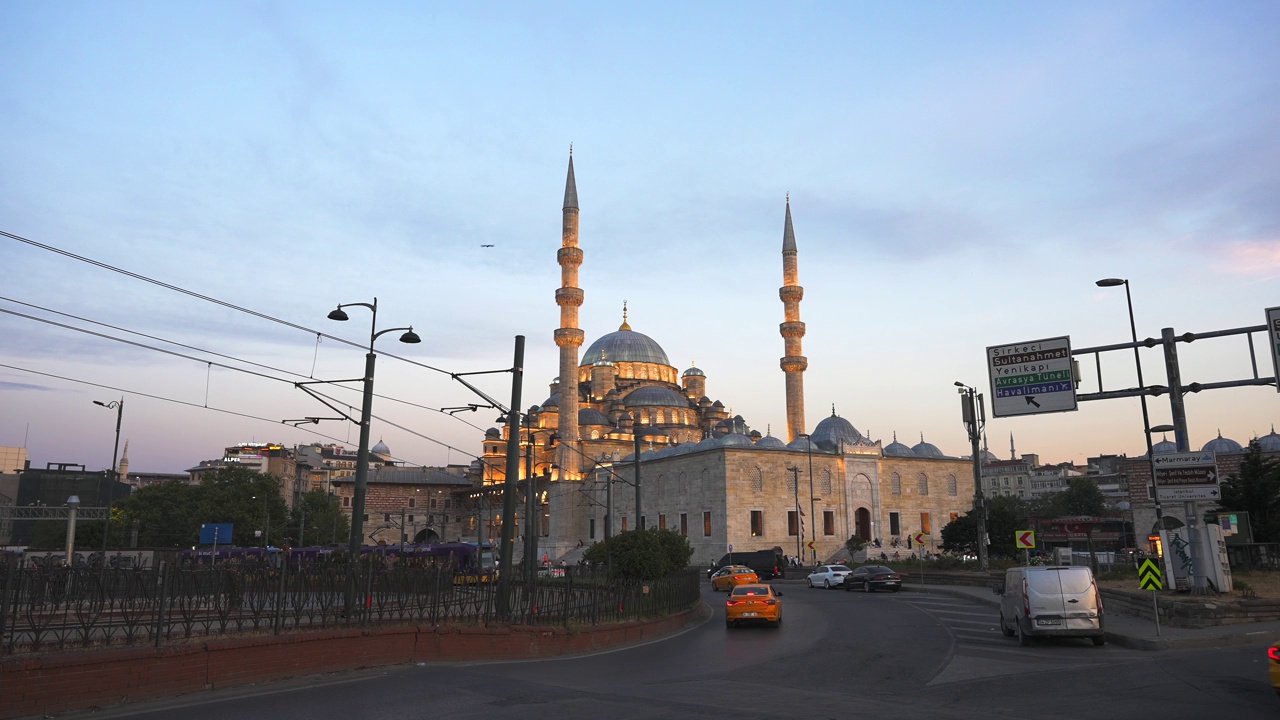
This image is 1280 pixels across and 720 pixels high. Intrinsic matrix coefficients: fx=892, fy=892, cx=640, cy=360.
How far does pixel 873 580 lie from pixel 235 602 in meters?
27.3

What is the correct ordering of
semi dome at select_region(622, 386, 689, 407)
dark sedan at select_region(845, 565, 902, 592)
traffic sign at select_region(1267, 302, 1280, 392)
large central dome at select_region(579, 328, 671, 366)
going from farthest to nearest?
1. large central dome at select_region(579, 328, 671, 366)
2. semi dome at select_region(622, 386, 689, 407)
3. dark sedan at select_region(845, 565, 902, 592)
4. traffic sign at select_region(1267, 302, 1280, 392)

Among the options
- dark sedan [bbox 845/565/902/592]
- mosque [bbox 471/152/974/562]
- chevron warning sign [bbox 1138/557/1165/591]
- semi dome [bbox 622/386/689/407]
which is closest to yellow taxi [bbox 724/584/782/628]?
chevron warning sign [bbox 1138/557/1165/591]

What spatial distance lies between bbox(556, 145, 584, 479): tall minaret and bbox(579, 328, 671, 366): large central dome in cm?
2694

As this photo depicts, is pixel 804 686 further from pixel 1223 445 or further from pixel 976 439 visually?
pixel 1223 445

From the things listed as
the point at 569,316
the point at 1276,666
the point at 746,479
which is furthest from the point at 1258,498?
the point at 569,316

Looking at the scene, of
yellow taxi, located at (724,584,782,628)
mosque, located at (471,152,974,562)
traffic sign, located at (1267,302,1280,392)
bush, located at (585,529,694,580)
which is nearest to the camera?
traffic sign, located at (1267,302,1280,392)

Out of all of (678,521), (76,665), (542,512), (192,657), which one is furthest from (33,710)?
(542,512)

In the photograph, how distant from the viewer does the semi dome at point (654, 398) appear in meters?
89.3

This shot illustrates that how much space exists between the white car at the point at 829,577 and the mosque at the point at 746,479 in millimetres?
18223

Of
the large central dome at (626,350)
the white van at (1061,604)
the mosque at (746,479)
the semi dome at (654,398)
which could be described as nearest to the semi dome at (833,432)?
the mosque at (746,479)

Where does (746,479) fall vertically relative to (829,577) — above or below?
above

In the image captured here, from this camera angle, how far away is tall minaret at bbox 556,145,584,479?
227ft

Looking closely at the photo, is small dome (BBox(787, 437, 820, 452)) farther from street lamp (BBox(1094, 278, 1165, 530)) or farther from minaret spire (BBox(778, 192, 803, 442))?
street lamp (BBox(1094, 278, 1165, 530))

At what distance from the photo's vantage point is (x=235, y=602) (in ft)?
43.2
